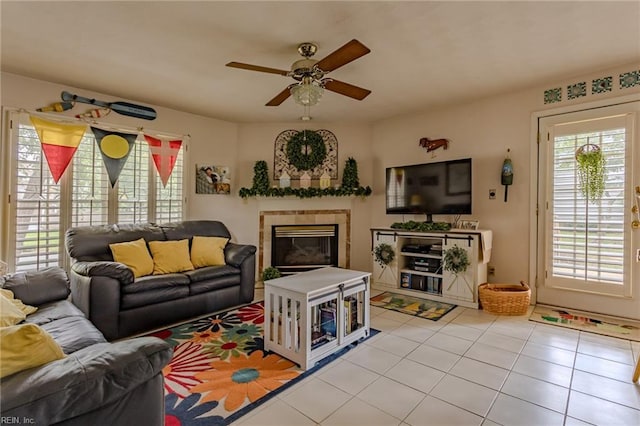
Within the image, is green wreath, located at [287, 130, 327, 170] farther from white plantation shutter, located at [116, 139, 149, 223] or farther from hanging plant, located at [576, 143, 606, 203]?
hanging plant, located at [576, 143, 606, 203]

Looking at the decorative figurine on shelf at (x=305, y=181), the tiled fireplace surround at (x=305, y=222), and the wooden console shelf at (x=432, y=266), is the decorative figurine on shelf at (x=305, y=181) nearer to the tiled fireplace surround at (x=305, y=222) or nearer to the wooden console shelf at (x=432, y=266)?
the tiled fireplace surround at (x=305, y=222)

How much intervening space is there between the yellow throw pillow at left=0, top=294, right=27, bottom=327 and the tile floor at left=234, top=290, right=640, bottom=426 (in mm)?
1465

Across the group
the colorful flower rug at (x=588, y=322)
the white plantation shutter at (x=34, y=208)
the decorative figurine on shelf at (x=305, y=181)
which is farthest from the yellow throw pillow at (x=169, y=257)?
the colorful flower rug at (x=588, y=322)

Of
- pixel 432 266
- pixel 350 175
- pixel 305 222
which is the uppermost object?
pixel 350 175

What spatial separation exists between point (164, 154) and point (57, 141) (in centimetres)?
114

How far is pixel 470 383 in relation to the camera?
207 centimetres

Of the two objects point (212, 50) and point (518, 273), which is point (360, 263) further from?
point (212, 50)

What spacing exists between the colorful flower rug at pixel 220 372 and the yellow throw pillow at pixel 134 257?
665mm

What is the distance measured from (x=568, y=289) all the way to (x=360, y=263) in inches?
107

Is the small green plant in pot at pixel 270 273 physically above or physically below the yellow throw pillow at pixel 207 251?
below

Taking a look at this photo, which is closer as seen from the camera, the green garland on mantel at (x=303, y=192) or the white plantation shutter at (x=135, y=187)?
the white plantation shutter at (x=135, y=187)

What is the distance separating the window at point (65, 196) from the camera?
3.25 metres

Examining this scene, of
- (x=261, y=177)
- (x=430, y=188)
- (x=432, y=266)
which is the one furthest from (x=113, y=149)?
(x=432, y=266)

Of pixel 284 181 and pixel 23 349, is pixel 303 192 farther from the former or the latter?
pixel 23 349
